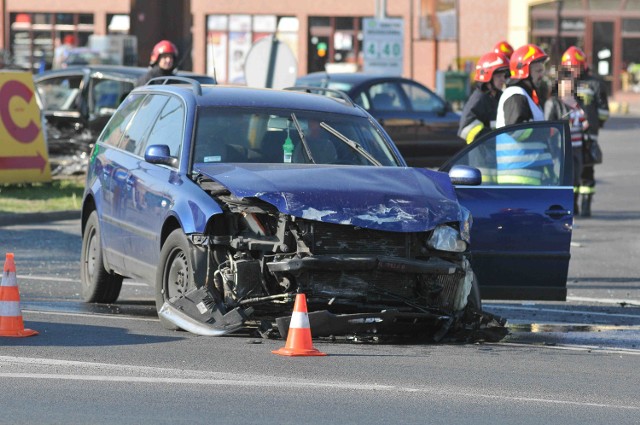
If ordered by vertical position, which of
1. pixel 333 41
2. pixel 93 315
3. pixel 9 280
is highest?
pixel 333 41

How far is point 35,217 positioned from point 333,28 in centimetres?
4913

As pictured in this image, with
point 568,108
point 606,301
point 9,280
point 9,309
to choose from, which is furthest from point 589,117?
point 9,309

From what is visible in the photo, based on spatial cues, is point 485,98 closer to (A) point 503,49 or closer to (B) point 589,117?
(A) point 503,49

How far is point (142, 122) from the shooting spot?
35.2 ft

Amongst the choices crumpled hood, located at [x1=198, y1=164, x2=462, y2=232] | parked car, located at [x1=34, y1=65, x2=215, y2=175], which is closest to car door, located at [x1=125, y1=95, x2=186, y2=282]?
crumpled hood, located at [x1=198, y1=164, x2=462, y2=232]

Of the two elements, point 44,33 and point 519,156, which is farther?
point 44,33

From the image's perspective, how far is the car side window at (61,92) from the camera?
2428 cm

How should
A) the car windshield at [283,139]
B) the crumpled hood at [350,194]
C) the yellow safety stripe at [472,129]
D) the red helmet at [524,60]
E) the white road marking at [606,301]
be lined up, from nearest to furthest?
the crumpled hood at [350,194] → the car windshield at [283,139] → the white road marking at [606,301] → the red helmet at [524,60] → the yellow safety stripe at [472,129]

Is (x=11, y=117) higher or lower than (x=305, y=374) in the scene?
higher

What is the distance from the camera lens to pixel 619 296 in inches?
493

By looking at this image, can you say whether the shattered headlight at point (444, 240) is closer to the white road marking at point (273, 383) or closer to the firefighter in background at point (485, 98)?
the white road marking at point (273, 383)

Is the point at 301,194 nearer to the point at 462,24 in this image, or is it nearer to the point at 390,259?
the point at 390,259

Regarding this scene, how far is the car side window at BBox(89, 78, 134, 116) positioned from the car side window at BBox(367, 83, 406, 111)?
3.91m

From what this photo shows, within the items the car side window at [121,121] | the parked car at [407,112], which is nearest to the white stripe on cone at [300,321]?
the car side window at [121,121]
